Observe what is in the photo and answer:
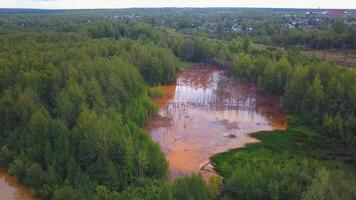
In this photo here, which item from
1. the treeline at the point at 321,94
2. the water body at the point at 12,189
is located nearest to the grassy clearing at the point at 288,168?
the treeline at the point at 321,94

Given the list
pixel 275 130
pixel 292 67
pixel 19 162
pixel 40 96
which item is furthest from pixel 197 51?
pixel 19 162

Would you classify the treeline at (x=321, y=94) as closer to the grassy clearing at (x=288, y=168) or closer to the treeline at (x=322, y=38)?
→ the grassy clearing at (x=288, y=168)

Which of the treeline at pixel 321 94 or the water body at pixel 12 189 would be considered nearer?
the water body at pixel 12 189

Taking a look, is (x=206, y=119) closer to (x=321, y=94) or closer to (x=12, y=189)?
(x=321, y=94)

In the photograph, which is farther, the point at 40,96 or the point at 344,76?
the point at 344,76

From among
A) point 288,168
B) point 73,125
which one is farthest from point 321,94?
point 73,125

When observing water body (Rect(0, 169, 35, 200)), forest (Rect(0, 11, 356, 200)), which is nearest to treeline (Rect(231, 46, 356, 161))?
forest (Rect(0, 11, 356, 200))

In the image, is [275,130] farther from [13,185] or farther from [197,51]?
[197,51]

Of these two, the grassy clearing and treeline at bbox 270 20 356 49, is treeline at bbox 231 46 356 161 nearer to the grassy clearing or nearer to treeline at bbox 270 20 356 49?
the grassy clearing
